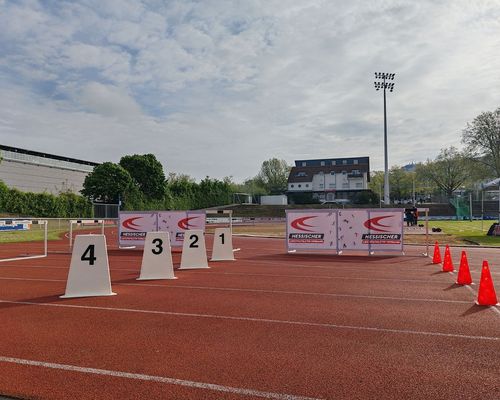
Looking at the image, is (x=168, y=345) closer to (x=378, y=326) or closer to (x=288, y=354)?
(x=288, y=354)

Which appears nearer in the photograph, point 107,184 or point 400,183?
point 107,184

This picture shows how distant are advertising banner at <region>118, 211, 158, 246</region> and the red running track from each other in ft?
28.4

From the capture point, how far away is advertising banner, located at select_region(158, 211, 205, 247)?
18.1 meters

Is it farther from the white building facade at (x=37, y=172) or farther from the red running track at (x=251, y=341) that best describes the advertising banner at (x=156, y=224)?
the white building facade at (x=37, y=172)

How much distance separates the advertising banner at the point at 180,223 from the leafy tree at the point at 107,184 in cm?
4154

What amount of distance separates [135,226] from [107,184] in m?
41.5

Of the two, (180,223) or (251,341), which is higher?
(180,223)

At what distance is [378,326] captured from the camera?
5953 mm

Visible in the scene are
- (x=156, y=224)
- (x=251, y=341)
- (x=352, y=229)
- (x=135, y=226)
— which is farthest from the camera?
(x=135, y=226)

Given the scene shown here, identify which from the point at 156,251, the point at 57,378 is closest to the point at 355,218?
the point at 156,251

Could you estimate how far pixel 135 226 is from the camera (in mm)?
18625

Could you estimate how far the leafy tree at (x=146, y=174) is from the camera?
65312 millimetres

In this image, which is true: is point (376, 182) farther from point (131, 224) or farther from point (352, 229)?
point (131, 224)

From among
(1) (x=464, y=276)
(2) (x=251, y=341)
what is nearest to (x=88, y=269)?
(2) (x=251, y=341)
